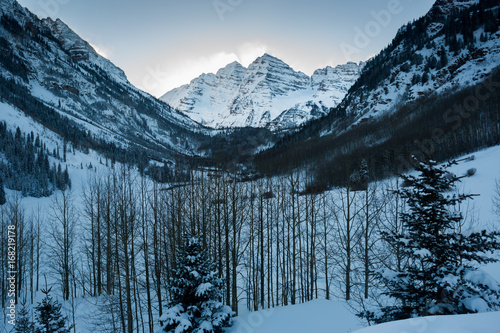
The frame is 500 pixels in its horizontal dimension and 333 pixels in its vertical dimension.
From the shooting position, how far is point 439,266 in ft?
16.7

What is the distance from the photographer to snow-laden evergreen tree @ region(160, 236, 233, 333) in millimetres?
8539

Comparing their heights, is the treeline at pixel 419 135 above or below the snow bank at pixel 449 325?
above

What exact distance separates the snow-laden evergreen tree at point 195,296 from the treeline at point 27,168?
256 ft

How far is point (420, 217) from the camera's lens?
5613 mm

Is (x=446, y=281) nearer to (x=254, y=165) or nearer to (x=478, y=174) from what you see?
(x=254, y=165)

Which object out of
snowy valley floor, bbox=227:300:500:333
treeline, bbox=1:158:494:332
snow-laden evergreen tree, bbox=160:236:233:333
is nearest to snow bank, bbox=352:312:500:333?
treeline, bbox=1:158:494:332

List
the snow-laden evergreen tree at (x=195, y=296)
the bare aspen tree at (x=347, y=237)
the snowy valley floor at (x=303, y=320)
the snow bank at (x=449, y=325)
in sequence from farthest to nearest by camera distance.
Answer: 1. the bare aspen tree at (x=347, y=237)
2. the snowy valley floor at (x=303, y=320)
3. the snow-laden evergreen tree at (x=195, y=296)
4. the snow bank at (x=449, y=325)

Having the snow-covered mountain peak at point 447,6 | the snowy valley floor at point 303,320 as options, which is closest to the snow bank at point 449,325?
the snowy valley floor at point 303,320

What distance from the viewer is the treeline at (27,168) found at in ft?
224

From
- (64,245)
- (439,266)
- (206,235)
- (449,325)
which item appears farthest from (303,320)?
(64,245)

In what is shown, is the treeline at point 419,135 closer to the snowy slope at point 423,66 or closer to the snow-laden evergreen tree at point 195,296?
the snowy slope at point 423,66

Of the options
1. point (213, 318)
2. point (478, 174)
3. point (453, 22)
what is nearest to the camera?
point (213, 318)

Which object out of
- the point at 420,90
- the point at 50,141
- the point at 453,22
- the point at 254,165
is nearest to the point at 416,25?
the point at 453,22

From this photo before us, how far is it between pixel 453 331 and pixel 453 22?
173 m
